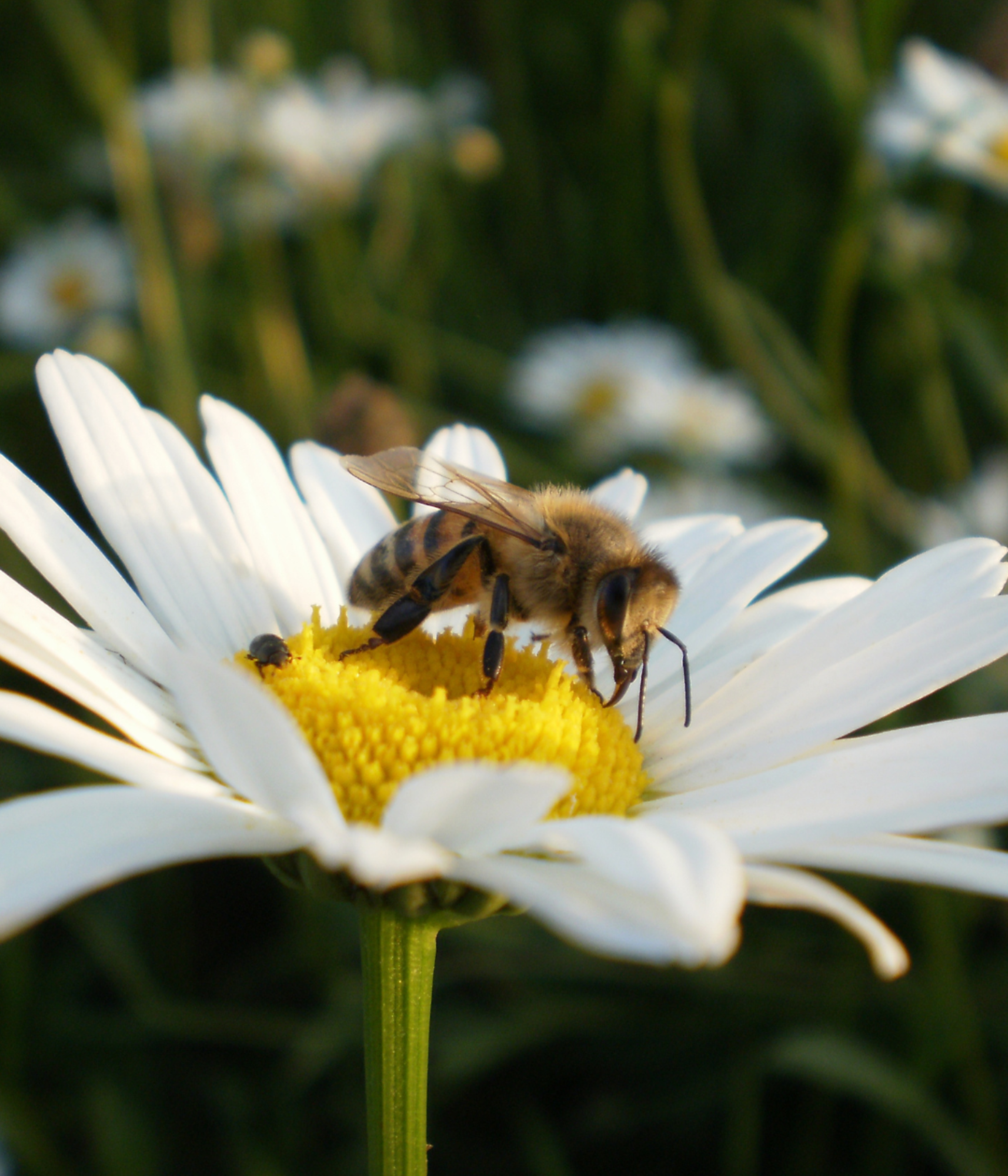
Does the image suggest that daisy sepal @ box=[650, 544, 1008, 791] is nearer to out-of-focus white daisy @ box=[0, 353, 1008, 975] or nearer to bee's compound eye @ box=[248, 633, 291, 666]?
out-of-focus white daisy @ box=[0, 353, 1008, 975]

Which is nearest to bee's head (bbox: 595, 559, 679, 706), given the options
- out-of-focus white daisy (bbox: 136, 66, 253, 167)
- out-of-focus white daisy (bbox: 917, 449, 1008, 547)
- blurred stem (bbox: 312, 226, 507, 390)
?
out-of-focus white daisy (bbox: 917, 449, 1008, 547)

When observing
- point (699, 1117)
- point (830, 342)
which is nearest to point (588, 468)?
point (830, 342)

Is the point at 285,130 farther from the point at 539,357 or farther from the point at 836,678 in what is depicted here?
the point at 836,678

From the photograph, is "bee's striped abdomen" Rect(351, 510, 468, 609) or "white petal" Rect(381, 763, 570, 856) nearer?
"white petal" Rect(381, 763, 570, 856)

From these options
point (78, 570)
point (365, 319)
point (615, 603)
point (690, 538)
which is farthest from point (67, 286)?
point (615, 603)

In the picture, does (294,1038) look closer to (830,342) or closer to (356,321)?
(830,342)

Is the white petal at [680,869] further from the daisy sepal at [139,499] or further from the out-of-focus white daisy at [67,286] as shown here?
the out-of-focus white daisy at [67,286]
